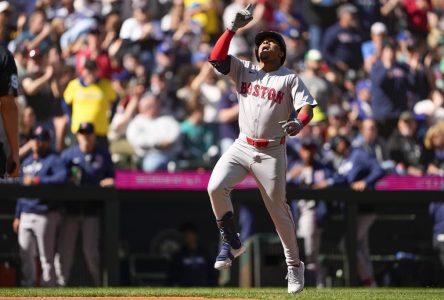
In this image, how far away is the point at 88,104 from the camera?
13.4 metres

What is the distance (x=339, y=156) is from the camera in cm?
1342

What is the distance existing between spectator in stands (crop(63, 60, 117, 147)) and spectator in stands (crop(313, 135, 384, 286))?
8.92 feet

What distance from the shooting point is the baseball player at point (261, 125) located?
814 centimetres

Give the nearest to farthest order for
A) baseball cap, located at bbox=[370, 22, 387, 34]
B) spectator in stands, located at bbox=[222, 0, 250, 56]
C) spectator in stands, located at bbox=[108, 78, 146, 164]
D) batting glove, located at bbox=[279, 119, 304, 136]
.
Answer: batting glove, located at bbox=[279, 119, 304, 136] < spectator in stands, located at bbox=[108, 78, 146, 164] < spectator in stands, located at bbox=[222, 0, 250, 56] < baseball cap, located at bbox=[370, 22, 387, 34]

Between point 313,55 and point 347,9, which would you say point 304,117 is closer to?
point 313,55

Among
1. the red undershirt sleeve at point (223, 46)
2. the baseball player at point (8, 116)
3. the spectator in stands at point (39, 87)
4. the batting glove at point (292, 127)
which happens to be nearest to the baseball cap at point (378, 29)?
the spectator in stands at point (39, 87)

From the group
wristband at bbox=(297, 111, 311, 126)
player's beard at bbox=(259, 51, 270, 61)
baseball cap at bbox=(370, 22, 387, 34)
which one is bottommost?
wristband at bbox=(297, 111, 311, 126)

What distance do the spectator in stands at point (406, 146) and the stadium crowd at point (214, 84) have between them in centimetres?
1

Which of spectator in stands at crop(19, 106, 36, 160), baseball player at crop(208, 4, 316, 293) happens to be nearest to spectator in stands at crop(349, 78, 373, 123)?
spectator in stands at crop(19, 106, 36, 160)

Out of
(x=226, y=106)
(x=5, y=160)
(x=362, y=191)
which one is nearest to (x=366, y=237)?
(x=362, y=191)

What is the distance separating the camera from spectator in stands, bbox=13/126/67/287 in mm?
11547

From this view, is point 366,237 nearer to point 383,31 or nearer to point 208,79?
point 208,79

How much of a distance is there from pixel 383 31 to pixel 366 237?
4547 mm

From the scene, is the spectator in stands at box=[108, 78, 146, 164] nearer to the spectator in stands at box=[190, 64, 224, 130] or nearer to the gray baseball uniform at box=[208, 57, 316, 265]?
the spectator in stands at box=[190, 64, 224, 130]
